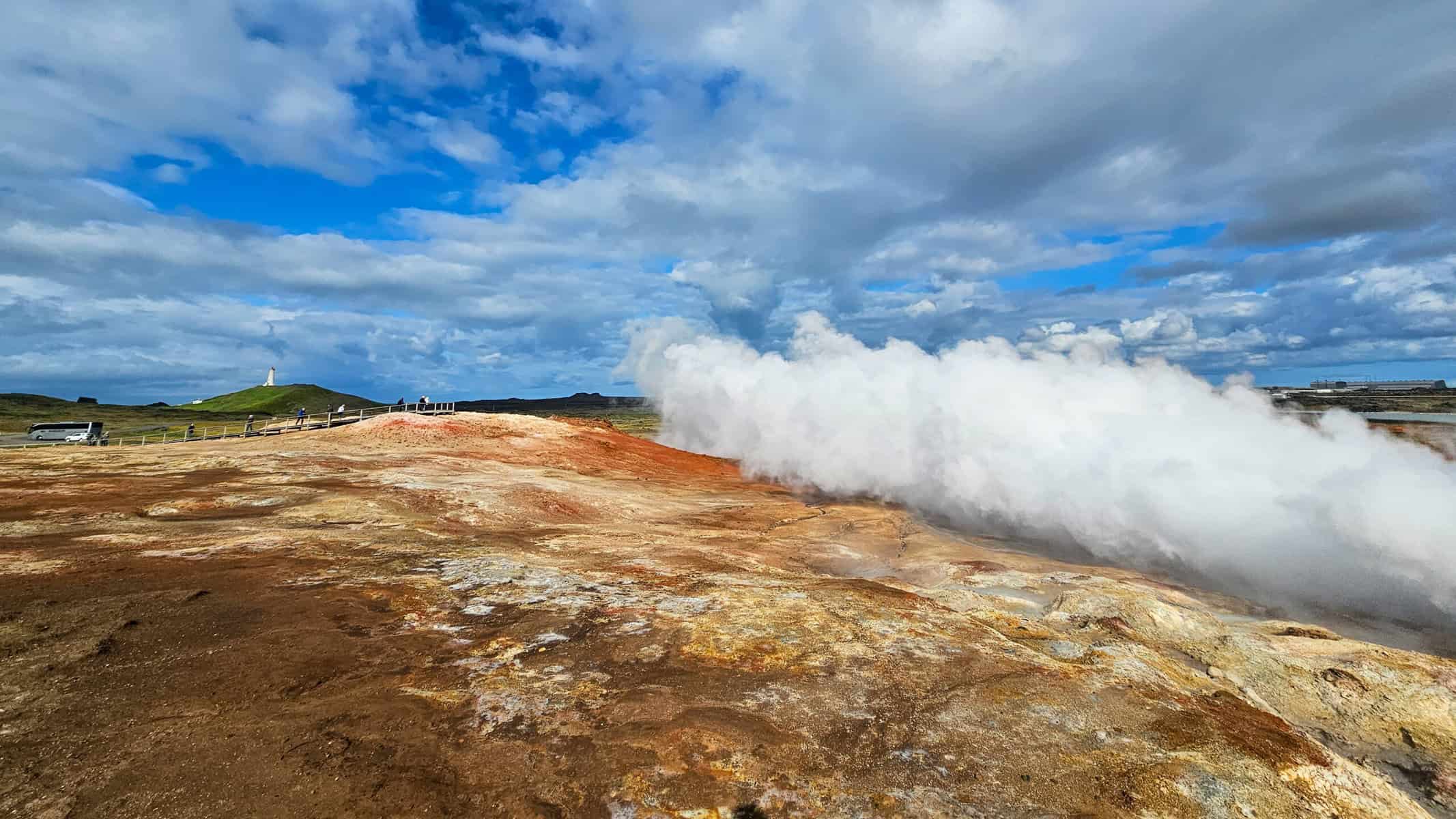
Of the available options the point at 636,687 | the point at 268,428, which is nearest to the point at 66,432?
the point at 268,428

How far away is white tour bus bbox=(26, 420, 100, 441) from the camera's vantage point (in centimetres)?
3398

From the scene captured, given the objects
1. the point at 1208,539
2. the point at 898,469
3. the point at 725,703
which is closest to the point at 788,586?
the point at 725,703

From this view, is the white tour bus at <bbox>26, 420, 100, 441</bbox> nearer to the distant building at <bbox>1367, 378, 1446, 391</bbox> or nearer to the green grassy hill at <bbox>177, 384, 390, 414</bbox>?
the green grassy hill at <bbox>177, 384, 390, 414</bbox>

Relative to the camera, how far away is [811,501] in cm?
2653

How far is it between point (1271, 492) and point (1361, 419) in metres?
4.43

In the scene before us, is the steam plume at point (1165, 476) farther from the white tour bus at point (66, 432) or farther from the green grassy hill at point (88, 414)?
the green grassy hill at point (88, 414)

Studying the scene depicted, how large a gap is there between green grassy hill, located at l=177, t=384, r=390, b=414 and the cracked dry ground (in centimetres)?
10025

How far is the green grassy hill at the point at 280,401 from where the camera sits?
10001cm

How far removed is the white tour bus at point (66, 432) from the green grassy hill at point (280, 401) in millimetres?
60058

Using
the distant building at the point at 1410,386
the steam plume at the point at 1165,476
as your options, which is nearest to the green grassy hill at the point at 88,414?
the steam plume at the point at 1165,476

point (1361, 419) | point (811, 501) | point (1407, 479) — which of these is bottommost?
point (811, 501)

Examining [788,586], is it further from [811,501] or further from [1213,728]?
[811,501]

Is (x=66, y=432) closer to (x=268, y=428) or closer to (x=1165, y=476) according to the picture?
(x=268, y=428)

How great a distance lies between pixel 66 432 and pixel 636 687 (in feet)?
152
